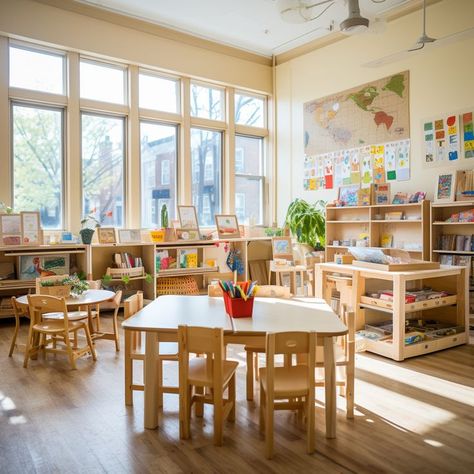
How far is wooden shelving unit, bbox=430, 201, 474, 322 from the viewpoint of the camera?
226 inches

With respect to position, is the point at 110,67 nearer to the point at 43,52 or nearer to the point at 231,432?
the point at 43,52

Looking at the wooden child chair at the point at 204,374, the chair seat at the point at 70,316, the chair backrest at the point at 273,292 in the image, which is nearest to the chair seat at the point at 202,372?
the wooden child chair at the point at 204,374

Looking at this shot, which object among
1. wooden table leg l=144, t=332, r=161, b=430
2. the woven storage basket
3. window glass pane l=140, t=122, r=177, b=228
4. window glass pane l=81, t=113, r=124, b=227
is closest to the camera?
wooden table leg l=144, t=332, r=161, b=430

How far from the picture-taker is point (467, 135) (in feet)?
19.9

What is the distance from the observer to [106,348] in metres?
4.98

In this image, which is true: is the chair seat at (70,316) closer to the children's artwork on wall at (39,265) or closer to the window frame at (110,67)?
the children's artwork on wall at (39,265)

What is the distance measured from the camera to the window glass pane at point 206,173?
838 centimetres

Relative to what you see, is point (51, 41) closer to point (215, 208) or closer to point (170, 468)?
point (215, 208)

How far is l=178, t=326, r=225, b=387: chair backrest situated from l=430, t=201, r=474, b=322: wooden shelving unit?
4.23 metres

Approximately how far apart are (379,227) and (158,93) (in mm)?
4315

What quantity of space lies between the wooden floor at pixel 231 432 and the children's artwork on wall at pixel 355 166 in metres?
4.02

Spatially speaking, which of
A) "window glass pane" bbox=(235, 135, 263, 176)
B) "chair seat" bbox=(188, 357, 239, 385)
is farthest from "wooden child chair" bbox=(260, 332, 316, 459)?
"window glass pane" bbox=(235, 135, 263, 176)

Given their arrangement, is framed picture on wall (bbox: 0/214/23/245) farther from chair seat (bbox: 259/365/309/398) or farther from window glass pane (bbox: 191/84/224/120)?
chair seat (bbox: 259/365/309/398)

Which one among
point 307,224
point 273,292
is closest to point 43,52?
point 307,224
